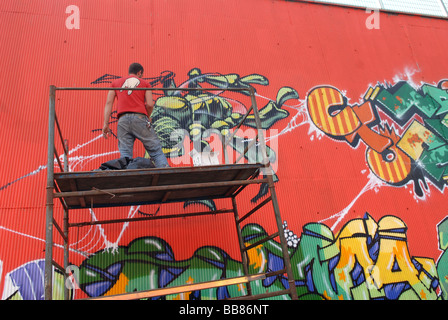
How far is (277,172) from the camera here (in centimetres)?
625

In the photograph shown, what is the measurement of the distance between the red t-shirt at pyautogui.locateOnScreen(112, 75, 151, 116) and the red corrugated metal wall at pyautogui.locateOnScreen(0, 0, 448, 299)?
1.53 metres

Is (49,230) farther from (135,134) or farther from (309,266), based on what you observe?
(309,266)

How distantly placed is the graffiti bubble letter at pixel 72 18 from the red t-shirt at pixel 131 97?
2.85 meters

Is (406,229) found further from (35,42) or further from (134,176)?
(35,42)

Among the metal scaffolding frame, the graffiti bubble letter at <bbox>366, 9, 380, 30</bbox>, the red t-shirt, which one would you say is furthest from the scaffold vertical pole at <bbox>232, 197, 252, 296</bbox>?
the graffiti bubble letter at <bbox>366, 9, 380, 30</bbox>

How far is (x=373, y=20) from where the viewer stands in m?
8.41

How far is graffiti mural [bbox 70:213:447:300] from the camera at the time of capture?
16.6 ft

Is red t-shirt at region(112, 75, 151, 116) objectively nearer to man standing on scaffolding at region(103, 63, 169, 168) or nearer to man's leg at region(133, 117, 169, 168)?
man standing on scaffolding at region(103, 63, 169, 168)

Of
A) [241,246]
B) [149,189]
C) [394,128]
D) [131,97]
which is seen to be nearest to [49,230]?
[149,189]
